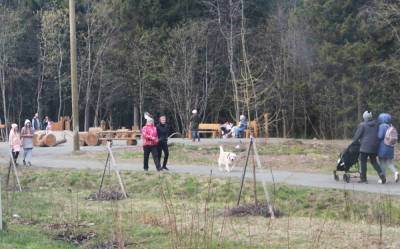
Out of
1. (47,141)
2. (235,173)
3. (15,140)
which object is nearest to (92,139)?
(47,141)

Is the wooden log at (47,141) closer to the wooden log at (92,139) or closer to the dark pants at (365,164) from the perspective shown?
the wooden log at (92,139)

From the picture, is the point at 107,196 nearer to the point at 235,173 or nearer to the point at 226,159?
the point at 235,173

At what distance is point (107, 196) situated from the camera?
49.3ft

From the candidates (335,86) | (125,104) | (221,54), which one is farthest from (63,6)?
(335,86)

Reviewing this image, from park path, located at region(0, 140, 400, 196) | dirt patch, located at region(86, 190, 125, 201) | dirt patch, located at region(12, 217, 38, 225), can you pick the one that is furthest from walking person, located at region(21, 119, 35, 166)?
dirt patch, located at region(12, 217, 38, 225)

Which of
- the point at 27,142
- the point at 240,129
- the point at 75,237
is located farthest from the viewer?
the point at 240,129

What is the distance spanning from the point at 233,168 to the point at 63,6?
3721 centimetres

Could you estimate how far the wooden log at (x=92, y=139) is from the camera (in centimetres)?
3459

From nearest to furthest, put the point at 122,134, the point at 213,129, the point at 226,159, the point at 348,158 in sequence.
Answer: the point at 348,158
the point at 226,159
the point at 122,134
the point at 213,129

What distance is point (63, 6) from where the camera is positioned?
180ft

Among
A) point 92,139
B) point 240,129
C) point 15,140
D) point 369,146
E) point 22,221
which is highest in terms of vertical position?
point 240,129

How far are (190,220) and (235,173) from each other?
377 inches

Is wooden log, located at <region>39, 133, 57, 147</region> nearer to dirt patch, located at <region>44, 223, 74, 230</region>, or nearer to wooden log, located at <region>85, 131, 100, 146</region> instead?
wooden log, located at <region>85, 131, 100, 146</region>

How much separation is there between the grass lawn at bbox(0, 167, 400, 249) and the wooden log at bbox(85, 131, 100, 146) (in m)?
16.0
